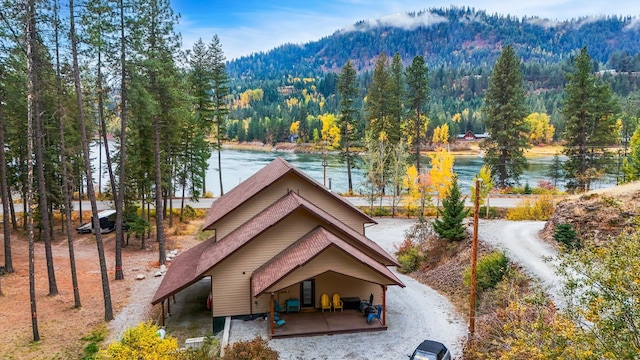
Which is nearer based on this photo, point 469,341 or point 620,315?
point 620,315

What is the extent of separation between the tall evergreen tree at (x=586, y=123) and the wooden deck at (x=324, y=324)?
30.7 m

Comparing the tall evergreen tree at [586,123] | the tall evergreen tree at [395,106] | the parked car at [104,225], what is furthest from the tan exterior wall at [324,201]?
the tall evergreen tree at [586,123]

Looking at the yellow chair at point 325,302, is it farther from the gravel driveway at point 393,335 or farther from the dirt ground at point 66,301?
the dirt ground at point 66,301

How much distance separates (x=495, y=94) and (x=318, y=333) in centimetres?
3473

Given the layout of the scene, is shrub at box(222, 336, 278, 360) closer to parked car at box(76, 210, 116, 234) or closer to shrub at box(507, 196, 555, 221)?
parked car at box(76, 210, 116, 234)

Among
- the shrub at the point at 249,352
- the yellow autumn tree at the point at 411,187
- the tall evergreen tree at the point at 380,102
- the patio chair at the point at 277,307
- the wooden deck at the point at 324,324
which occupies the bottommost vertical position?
the wooden deck at the point at 324,324

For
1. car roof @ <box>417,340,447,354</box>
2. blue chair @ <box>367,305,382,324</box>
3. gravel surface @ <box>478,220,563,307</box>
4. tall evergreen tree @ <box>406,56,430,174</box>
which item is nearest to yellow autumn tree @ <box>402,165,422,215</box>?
gravel surface @ <box>478,220,563,307</box>

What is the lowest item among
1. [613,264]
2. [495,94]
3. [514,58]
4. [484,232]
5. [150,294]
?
[150,294]

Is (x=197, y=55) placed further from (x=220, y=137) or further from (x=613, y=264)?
(x=613, y=264)

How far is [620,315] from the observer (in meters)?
6.80

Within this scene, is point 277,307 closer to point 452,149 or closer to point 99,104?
point 99,104

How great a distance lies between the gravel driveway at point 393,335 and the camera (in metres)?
14.7

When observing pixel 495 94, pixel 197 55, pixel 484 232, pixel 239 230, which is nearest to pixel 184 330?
pixel 239 230

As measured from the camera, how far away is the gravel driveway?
14.7m
